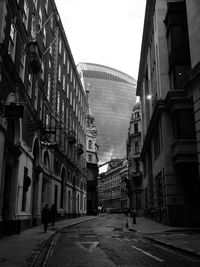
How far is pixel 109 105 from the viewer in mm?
182000

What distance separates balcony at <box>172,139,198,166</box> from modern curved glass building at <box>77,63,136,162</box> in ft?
498

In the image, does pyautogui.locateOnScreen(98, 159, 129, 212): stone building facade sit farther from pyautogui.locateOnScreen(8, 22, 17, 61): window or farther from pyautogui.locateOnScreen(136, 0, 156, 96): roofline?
pyautogui.locateOnScreen(8, 22, 17, 61): window

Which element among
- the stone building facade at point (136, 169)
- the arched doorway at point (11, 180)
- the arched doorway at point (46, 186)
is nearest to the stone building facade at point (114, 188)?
the stone building facade at point (136, 169)

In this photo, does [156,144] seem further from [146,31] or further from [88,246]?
[88,246]

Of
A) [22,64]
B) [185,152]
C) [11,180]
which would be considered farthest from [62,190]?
[22,64]

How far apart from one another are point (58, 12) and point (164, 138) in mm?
22966

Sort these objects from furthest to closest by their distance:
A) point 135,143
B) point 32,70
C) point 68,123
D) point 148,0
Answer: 1. point 135,143
2. point 68,123
3. point 148,0
4. point 32,70

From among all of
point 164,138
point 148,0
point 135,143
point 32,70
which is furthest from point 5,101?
point 135,143

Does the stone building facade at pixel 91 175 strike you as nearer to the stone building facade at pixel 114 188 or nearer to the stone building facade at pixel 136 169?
the stone building facade at pixel 136 169

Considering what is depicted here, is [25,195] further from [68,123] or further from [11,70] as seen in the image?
[68,123]

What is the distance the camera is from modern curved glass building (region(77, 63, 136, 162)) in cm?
17925

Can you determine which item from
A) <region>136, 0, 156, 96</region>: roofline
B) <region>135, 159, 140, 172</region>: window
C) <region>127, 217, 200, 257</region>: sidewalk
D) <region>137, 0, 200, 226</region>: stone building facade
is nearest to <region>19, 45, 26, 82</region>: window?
<region>137, 0, 200, 226</region>: stone building facade

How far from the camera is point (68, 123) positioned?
45.2 metres

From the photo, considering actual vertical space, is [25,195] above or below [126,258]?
above
